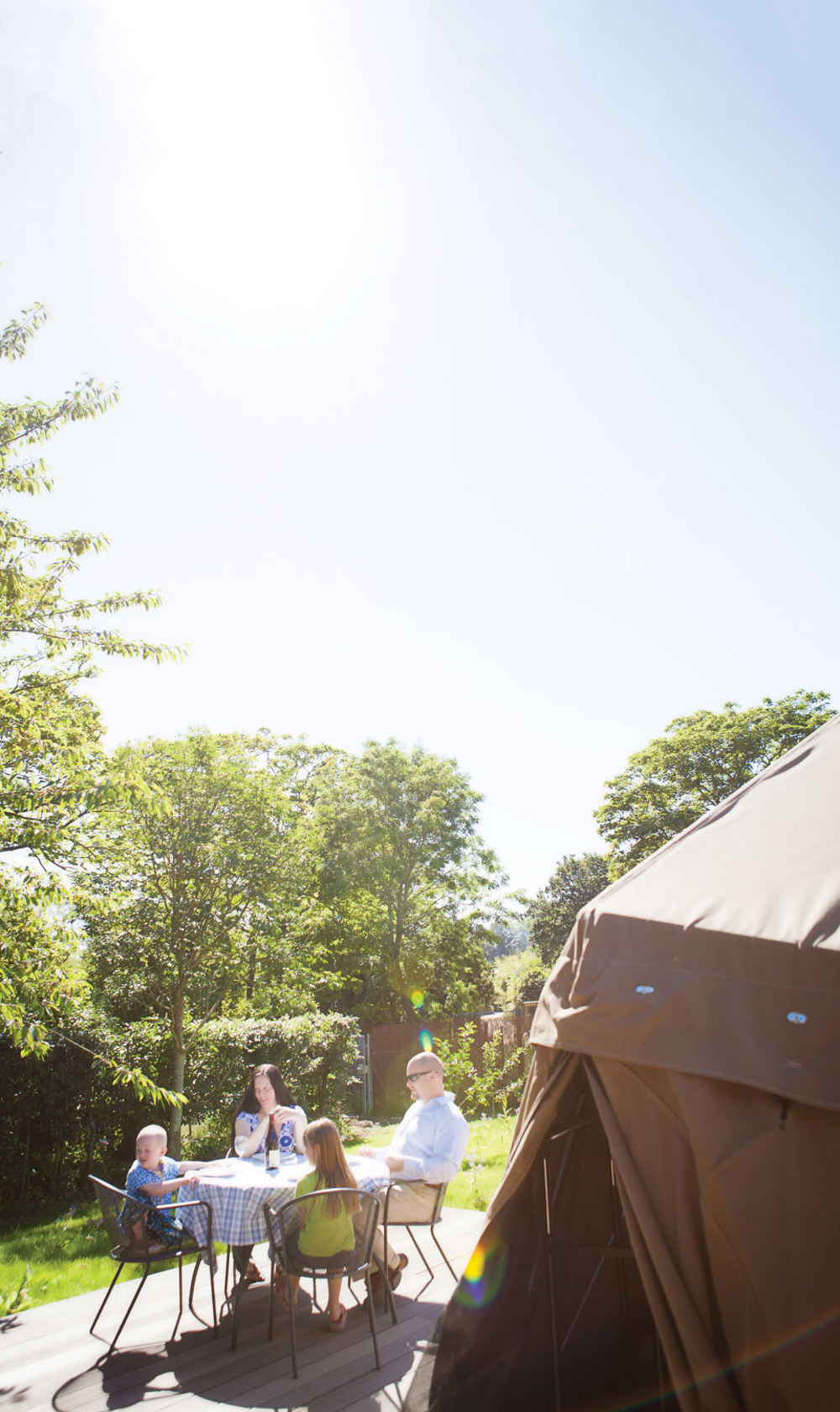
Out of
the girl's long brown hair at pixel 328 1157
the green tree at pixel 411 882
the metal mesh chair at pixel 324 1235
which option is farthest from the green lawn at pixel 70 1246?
the green tree at pixel 411 882

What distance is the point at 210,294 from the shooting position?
7.57m

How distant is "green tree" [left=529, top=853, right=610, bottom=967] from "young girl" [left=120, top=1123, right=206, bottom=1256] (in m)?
38.9

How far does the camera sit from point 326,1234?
3.90m

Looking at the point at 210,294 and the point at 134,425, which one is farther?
the point at 210,294

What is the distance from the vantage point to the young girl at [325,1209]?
3902 millimetres

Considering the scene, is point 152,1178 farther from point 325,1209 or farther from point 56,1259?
point 56,1259

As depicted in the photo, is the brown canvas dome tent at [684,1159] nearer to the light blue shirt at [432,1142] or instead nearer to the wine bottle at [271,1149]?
the light blue shirt at [432,1142]

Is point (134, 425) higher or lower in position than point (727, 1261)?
higher

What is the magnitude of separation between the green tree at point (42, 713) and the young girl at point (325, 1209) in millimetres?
1787

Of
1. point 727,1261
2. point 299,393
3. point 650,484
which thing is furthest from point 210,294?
point 727,1261

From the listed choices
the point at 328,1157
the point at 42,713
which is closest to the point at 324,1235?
the point at 328,1157

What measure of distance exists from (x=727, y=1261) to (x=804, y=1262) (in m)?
0.28

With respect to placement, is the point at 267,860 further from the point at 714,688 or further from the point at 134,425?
the point at 714,688

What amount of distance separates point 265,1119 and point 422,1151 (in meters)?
1.38
